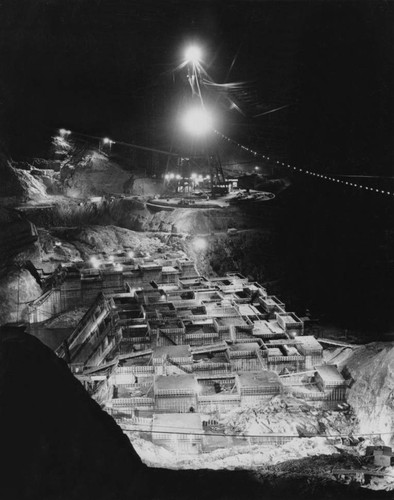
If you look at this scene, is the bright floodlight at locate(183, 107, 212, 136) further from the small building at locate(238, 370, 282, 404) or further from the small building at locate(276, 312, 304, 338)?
the small building at locate(238, 370, 282, 404)

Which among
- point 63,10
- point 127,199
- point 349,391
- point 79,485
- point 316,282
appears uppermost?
point 127,199

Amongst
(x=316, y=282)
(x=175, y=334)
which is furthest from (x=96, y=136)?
(x=175, y=334)

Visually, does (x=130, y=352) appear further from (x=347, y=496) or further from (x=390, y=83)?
(x=390, y=83)

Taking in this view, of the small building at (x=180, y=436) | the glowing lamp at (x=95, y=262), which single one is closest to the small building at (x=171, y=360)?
the small building at (x=180, y=436)

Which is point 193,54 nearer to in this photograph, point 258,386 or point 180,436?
point 258,386

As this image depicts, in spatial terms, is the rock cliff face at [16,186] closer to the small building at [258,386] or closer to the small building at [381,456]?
the small building at [258,386]

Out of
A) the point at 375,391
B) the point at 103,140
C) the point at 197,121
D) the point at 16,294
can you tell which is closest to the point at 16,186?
the point at 103,140
